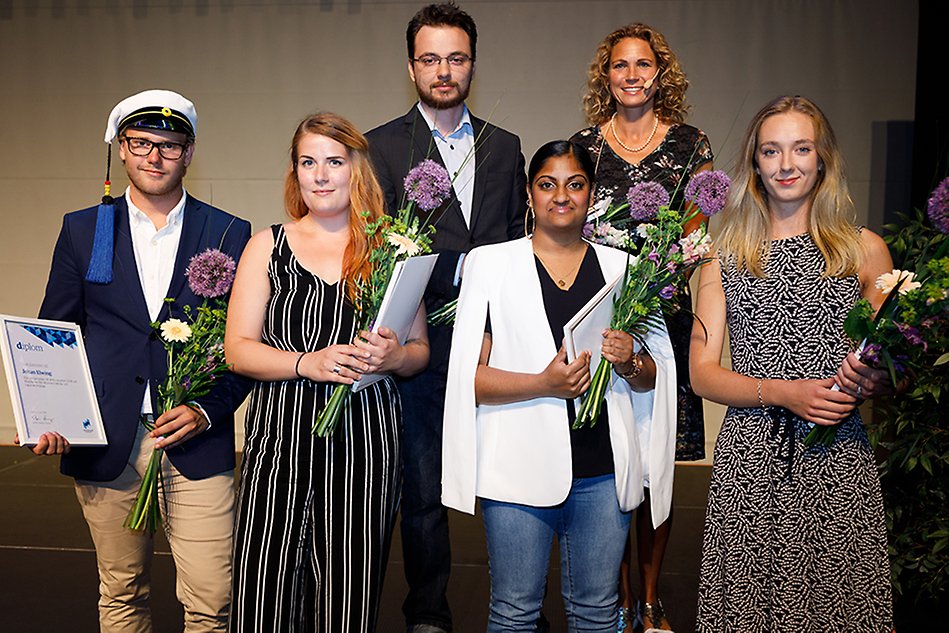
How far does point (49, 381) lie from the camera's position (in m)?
2.43

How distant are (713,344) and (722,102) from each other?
13.1ft

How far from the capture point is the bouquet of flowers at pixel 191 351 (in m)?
2.49

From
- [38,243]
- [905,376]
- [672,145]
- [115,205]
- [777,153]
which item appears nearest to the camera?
[905,376]

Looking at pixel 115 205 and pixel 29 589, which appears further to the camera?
pixel 29 589

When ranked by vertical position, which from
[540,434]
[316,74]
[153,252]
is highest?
[316,74]

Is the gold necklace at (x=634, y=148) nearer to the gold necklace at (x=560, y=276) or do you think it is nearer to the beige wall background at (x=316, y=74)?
the gold necklace at (x=560, y=276)

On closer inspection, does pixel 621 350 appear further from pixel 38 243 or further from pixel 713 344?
pixel 38 243

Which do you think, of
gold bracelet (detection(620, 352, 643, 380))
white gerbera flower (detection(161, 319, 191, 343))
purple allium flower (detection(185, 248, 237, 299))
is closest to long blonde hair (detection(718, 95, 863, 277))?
gold bracelet (detection(620, 352, 643, 380))

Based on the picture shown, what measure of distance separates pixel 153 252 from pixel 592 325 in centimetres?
125

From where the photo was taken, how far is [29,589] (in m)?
3.81

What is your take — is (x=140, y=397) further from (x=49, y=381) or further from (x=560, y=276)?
(x=560, y=276)

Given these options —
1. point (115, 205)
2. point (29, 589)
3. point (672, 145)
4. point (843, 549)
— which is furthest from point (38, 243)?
point (843, 549)

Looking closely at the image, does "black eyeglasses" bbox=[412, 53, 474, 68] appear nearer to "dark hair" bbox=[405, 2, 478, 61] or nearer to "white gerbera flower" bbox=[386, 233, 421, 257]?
"dark hair" bbox=[405, 2, 478, 61]

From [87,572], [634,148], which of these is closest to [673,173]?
[634,148]
